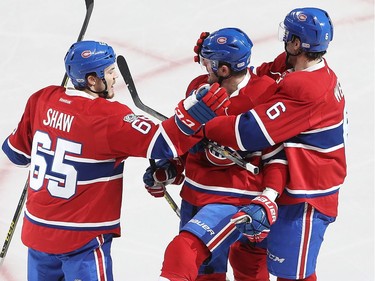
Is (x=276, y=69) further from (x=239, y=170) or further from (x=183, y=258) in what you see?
(x=183, y=258)

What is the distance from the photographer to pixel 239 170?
4.18 meters

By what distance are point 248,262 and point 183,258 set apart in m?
0.64

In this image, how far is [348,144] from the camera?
19.1 feet

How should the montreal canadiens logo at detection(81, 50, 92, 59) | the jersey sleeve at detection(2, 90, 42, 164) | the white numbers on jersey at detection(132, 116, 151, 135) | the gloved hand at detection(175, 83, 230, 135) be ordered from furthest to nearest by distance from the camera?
the jersey sleeve at detection(2, 90, 42, 164), the montreal canadiens logo at detection(81, 50, 92, 59), the white numbers on jersey at detection(132, 116, 151, 135), the gloved hand at detection(175, 83, 230, 135)

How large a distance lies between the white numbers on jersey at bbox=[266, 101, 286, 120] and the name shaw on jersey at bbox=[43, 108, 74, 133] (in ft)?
2.56

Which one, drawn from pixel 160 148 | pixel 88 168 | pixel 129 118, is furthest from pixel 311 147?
pixel 88 168

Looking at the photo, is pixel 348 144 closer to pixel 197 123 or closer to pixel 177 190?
pixel 177 190

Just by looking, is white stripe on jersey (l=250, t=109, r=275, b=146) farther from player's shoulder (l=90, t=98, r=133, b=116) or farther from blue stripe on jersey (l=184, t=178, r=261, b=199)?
player's shoulder (l=90, t=98, r=133, b=116)

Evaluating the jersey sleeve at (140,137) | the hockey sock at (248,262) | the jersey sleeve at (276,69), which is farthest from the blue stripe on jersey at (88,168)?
the jersey sleeve at (276,69)

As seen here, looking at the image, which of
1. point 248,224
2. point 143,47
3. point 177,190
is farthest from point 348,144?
point 248,224

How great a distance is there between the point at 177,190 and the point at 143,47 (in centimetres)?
135

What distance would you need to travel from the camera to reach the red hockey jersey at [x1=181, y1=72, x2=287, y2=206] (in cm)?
413

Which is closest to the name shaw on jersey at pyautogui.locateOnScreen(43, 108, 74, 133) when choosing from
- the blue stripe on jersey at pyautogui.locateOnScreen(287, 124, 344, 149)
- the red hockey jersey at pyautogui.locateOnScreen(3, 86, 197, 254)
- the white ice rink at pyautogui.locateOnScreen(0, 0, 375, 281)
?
the red hockey jersey at pyautogui.locateOnScreen(3, 86, 197, 254)

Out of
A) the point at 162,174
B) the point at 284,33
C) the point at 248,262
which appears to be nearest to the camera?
the point at 284,33
